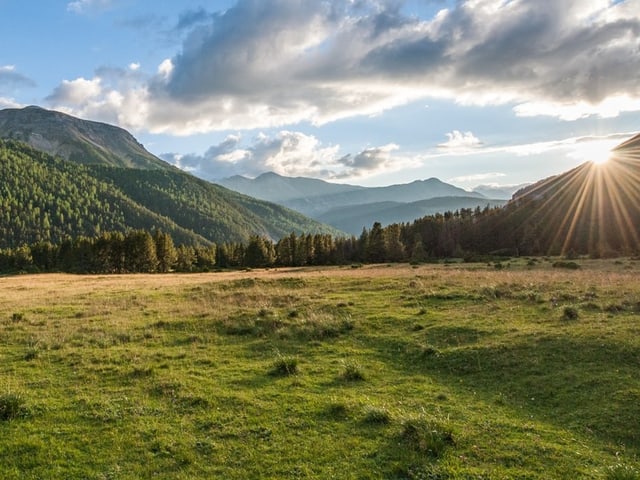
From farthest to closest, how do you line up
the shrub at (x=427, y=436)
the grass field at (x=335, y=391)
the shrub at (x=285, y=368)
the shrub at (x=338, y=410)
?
the shrub at (x=285, y=368) < the shrub at (x=338, y=410) < the shrub at (x=427, y=436) < the grass field at (x=335, y=391)

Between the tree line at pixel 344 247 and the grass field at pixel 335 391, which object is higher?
the tree line at pixel 344 247

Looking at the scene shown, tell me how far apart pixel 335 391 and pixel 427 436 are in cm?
447

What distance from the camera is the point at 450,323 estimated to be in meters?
21.4

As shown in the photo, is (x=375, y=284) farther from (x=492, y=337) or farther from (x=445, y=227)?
(x=445, y=227)

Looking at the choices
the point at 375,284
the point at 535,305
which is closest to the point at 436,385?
the point at 535,305

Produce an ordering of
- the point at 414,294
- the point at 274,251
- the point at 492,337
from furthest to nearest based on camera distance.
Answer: the point at 274,251 → the point at 414,294 → the point at 492,337

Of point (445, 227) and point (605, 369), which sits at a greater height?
point (445, 227)

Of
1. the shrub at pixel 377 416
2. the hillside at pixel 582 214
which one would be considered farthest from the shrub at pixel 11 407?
the hillside at pixel 582 214

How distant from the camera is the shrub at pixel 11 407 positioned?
12201 mm

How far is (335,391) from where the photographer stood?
563 inches

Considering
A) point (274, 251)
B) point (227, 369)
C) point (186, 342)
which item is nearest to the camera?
point (227, 369)

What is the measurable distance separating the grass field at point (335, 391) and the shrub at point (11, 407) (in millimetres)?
57

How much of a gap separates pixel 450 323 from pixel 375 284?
50.6 ft

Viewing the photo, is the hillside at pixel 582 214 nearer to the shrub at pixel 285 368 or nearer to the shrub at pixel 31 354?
the shrub at pixel 285 368
